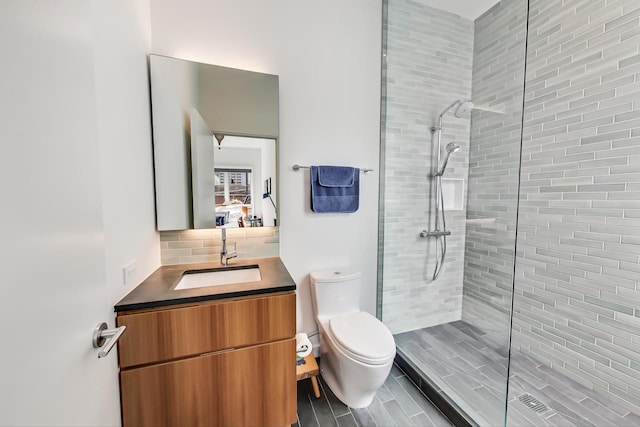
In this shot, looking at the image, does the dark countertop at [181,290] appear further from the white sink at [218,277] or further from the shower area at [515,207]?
the shower area at [515,207]

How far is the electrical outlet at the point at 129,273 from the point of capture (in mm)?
1139

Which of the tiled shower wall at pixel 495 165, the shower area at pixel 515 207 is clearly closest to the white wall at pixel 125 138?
the shower area at pixel 515 207

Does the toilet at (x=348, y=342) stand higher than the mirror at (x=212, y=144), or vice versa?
the mirror at (x=212, y=144)

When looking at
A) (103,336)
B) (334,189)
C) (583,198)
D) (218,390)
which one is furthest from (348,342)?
(583,198)

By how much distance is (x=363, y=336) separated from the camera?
154cm

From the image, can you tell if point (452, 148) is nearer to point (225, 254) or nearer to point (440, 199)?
point (440, 199)

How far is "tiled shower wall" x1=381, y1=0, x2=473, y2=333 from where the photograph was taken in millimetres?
2053

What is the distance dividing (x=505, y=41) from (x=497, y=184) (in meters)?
1.01

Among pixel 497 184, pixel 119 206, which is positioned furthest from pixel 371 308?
pixel 119 206

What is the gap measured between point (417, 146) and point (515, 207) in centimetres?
90

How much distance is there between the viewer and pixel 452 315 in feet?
7.45

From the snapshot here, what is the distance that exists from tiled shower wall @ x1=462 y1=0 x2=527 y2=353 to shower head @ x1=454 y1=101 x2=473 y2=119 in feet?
0.19

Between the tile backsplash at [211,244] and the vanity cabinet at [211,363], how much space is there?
22.5 inches

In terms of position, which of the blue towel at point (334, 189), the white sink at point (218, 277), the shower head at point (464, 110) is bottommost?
the white sink at point (218, 277)
